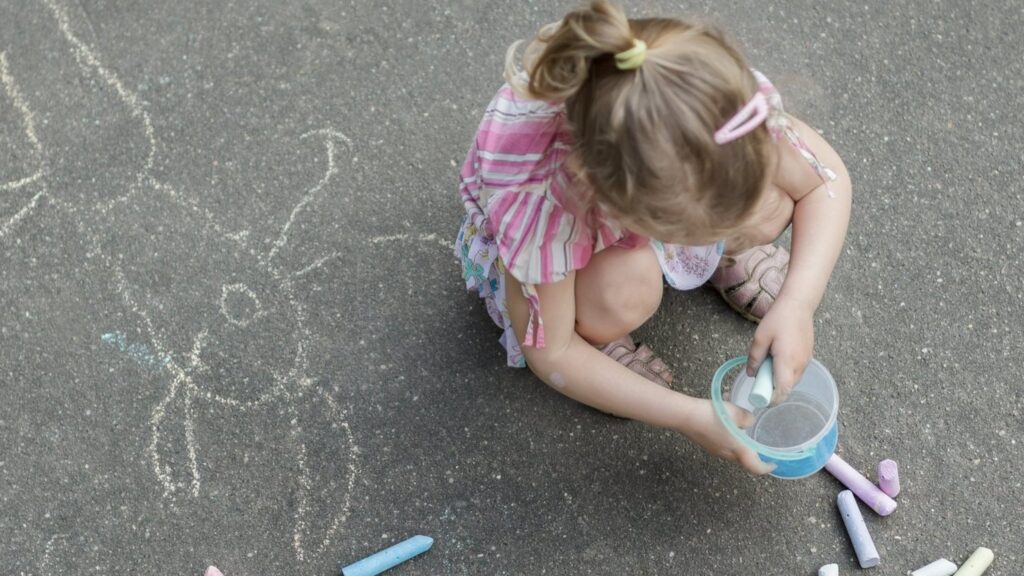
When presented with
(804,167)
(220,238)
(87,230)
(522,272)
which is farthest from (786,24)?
(87,230)

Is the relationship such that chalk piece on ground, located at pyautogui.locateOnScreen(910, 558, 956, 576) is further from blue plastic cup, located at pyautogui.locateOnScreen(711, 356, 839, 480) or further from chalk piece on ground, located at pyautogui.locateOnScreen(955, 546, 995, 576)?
blue plastic cup, located at pyautogui.locateOnScreen(711, 356, 839, 480)

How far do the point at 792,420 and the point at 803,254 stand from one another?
0.96 feet

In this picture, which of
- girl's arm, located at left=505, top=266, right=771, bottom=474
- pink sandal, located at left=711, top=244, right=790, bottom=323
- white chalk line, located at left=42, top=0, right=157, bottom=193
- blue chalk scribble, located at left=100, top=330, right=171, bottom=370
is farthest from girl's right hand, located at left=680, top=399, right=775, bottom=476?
white chalk line, located at left=42, top=0, right=157, bottom=193

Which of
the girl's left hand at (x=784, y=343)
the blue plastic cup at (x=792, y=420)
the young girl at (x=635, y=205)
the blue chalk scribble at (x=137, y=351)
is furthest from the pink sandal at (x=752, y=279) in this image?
the blue chalk scribble at (x=137, y=351)

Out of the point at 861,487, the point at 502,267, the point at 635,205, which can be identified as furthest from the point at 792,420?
the point at 635,205

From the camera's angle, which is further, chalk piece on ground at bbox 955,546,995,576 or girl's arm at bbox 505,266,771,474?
chalk piece on ground at bbox 955,546,995,576

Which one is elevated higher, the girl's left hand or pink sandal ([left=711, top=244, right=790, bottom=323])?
the girl's left hand

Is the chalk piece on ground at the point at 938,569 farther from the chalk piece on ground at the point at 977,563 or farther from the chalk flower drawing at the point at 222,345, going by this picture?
the chalk flower drawing at the point at 222,345


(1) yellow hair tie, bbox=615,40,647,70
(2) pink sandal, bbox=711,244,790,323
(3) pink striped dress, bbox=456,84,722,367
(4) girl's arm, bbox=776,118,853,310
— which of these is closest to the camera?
(1) yellow hair tie, bbox=615,40,647,70

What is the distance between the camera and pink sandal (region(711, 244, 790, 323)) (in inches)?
69.3

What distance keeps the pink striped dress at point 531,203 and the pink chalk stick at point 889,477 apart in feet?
1.87

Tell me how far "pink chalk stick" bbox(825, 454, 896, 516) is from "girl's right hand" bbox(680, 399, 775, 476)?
23 cm

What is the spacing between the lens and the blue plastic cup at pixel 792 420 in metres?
1.46

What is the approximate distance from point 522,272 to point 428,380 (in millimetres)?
470
